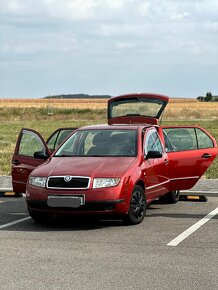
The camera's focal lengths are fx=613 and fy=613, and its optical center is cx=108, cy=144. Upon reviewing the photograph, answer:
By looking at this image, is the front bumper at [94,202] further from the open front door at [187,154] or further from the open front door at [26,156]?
the open front door at [187,154]

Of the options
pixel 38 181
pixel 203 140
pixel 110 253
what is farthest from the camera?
pixel 203 140

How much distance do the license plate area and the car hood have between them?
0.34 metres

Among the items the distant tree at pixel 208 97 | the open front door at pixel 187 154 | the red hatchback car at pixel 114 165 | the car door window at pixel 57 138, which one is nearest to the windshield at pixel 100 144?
the red hatchback car at pixel 114 165

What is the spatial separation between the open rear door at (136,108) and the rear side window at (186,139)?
1.67 feet

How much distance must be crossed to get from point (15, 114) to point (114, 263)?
61499 mm

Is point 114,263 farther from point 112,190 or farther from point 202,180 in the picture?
point 202,180

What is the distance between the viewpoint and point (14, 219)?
9.70m

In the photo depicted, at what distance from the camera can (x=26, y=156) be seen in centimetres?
1023

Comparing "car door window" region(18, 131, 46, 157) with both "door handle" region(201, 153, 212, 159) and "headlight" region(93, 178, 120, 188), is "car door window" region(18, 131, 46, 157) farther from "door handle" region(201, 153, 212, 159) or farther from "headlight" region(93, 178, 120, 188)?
"door handle" region(201, 153, 212, 159)

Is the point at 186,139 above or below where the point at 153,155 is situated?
above

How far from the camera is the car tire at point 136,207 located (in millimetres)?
8913

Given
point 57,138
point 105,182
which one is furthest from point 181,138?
point 105,182

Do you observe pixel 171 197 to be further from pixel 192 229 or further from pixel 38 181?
pixel 38 181

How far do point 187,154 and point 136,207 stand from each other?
1974mm
